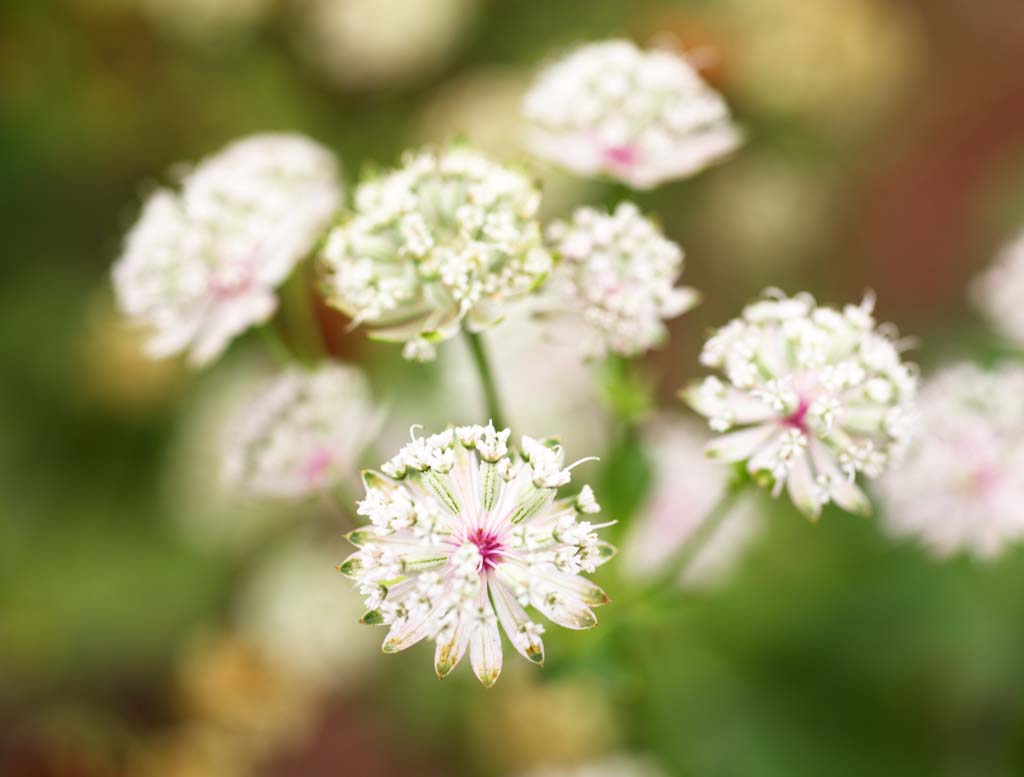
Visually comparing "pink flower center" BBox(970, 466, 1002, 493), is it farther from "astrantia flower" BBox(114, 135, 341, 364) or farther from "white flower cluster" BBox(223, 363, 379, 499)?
"astrantia flower" BBox(114, 135, 341, 364)

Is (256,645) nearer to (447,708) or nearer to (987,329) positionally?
(447,708)

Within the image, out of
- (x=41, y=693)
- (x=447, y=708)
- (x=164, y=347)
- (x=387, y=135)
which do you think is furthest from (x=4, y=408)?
(x=164, y=347)

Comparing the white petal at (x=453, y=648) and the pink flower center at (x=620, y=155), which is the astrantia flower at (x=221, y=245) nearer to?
the pink flower center at (x=620, y=155)

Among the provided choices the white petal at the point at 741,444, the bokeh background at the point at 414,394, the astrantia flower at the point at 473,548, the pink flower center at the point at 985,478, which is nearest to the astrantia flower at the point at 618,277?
the white petal at the point at 741,444

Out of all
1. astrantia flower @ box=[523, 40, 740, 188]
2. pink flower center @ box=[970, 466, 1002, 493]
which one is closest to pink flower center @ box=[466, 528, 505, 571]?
astrantia flower @ box=[523, 40, 740, 188]

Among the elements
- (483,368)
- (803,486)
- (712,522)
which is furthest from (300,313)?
(803,486)

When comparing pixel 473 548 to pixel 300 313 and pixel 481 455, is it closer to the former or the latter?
pixel 481 455
